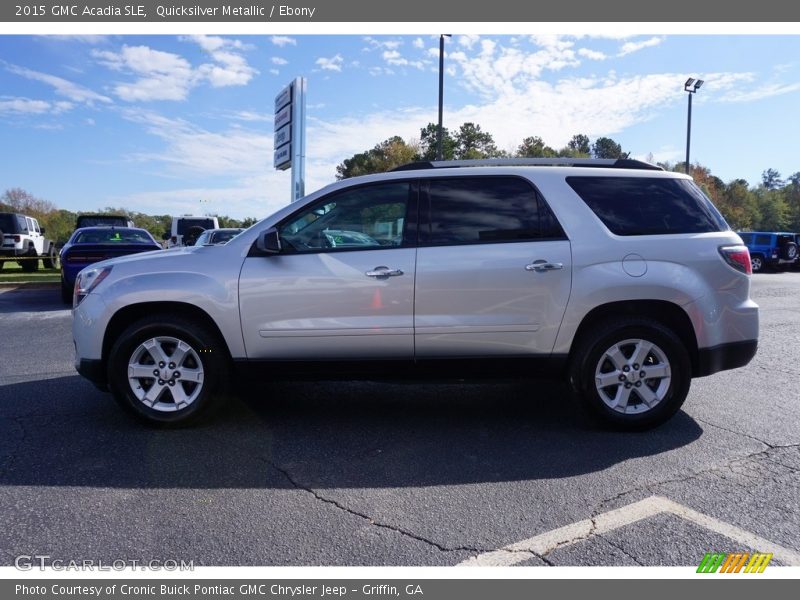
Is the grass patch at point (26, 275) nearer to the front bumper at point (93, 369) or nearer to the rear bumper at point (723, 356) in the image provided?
the front bumper at point (93, 369)

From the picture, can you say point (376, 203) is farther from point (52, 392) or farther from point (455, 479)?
point (52, 392)

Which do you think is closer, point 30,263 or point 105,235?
point 105,235

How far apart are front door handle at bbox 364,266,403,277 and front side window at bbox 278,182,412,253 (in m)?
0.21

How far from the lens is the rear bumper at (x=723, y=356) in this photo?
13.9 feet

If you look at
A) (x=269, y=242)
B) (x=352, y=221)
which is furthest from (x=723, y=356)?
(x=269, y=242)

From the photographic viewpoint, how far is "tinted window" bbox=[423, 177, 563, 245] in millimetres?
4242

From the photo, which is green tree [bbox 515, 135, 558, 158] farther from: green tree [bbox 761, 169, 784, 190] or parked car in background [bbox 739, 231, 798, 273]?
green tree [bbox 761, 169, 784, 190]

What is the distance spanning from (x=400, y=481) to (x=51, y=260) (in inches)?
984

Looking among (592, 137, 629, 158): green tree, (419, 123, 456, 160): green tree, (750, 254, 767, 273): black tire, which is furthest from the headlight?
(592, 137, 629, 158): green tree

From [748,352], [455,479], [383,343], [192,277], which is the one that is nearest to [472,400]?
[383,343]

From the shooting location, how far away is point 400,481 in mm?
3439

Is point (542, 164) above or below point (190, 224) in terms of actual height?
below

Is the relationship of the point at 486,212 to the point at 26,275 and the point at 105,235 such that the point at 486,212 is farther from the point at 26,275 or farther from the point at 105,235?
the point at 26,275

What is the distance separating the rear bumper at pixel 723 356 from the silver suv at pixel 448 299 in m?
0.01
